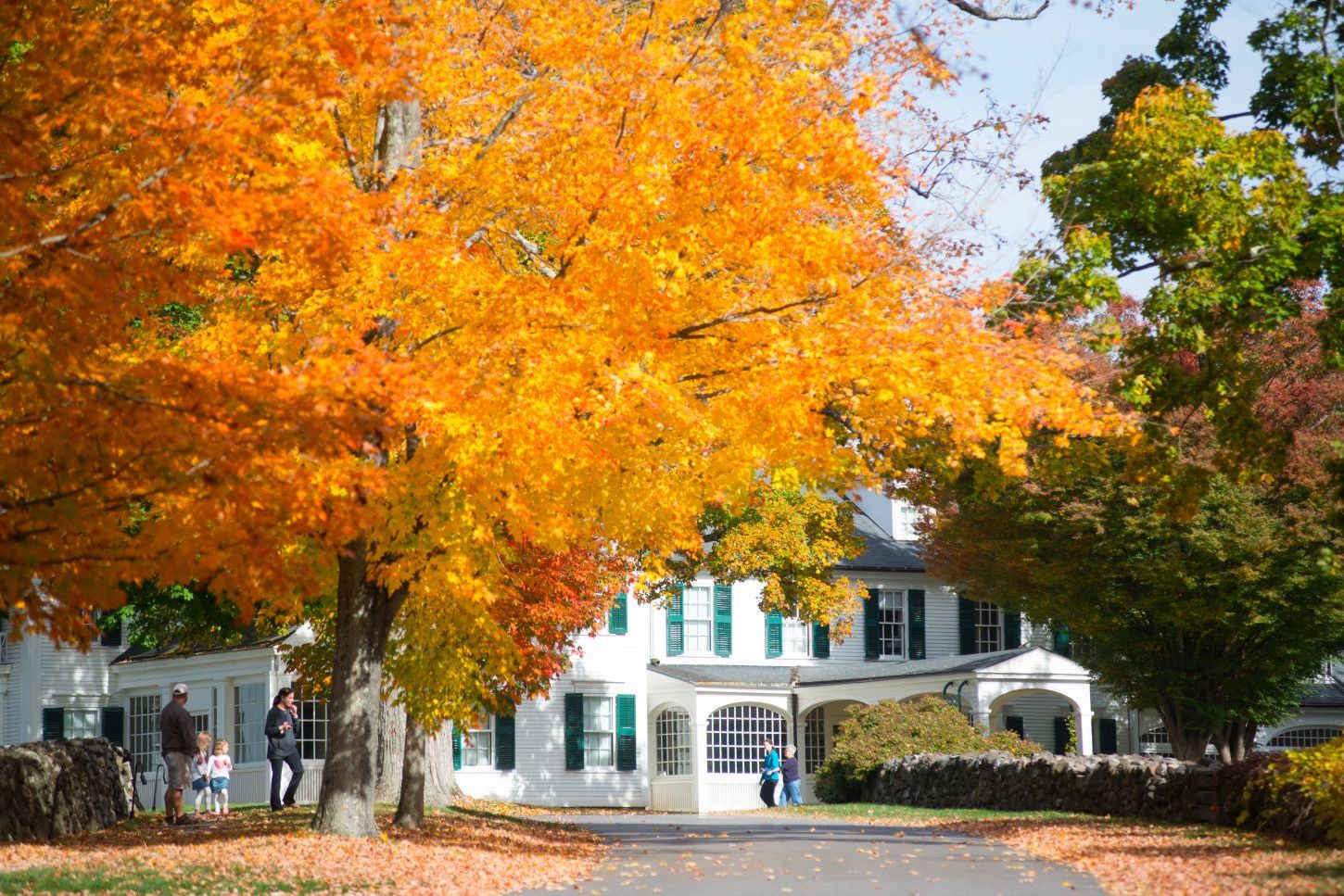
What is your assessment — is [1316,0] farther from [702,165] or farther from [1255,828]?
[1255,828]

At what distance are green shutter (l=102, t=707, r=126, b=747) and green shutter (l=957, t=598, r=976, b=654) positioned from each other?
21.1 m

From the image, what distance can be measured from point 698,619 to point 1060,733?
32.7ft

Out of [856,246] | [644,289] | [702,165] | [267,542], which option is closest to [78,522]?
[267,542]

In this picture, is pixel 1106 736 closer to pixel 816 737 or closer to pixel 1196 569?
pixel 816 737

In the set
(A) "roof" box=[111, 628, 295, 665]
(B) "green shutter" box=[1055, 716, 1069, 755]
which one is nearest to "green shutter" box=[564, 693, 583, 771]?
(A) "roof" box=[111, 628, 295, 665]

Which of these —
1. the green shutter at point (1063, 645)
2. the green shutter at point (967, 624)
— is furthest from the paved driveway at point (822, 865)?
the green shutter at point (967, 624)

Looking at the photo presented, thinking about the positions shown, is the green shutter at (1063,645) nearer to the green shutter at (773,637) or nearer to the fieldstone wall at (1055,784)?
the green shutter at (773,637)

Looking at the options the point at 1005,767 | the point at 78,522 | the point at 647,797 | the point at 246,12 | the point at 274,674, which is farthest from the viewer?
the point at 647,797

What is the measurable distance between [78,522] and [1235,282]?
1117 centimetres

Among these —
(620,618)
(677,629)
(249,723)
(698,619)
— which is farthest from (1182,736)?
(249,723)

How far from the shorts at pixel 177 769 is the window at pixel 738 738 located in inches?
767

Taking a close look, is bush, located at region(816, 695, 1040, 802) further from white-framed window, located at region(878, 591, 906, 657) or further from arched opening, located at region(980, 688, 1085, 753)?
white-framed window, located at region(878, 591, 906, 657)

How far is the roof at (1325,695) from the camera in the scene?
4056 cm

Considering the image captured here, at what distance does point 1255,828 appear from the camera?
55.3 feet
